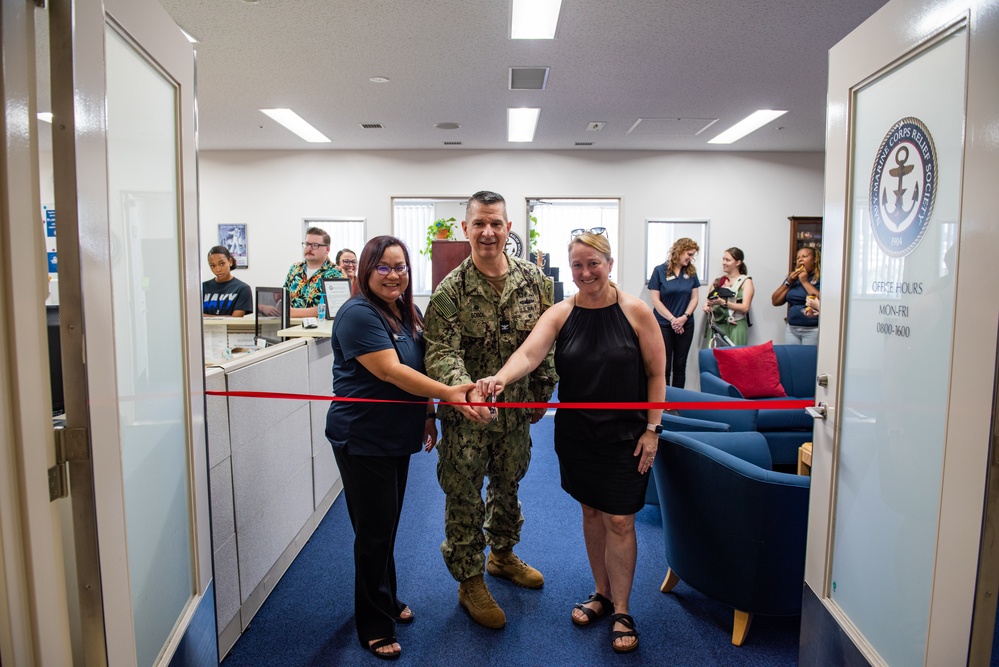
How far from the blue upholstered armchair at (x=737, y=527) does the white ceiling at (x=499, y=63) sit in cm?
271

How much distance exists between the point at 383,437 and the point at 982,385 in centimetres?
166

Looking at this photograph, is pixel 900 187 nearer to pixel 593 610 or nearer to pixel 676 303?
pixel 593 610

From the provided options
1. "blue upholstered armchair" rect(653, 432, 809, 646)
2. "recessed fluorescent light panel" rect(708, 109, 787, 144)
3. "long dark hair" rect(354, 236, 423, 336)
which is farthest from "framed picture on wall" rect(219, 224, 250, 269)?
"blue upholstered armchair" rect(653, 432, 809, 646)

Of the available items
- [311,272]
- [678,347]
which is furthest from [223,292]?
[678,347]

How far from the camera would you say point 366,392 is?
2.04 metres

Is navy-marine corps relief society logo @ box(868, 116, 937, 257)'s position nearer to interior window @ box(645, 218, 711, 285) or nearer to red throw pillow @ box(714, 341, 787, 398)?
red throw pillow @ box(714, 341, 787, 398)

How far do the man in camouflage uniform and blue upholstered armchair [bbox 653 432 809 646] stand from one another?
619mm

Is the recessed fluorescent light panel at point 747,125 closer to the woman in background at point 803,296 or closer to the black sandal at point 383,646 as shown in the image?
the woman in background at point 803,296

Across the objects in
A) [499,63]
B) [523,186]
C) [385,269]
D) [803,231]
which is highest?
[499,63]

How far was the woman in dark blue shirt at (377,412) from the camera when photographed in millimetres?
1975

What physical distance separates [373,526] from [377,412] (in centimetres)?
41

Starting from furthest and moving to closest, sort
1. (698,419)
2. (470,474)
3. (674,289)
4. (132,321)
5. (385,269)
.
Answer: (674,289) → (698,419) → (470,474) → (385,269) → (132,321)

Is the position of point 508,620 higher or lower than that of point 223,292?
lower

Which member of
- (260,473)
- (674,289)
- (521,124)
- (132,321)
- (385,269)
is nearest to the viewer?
(132,321)
